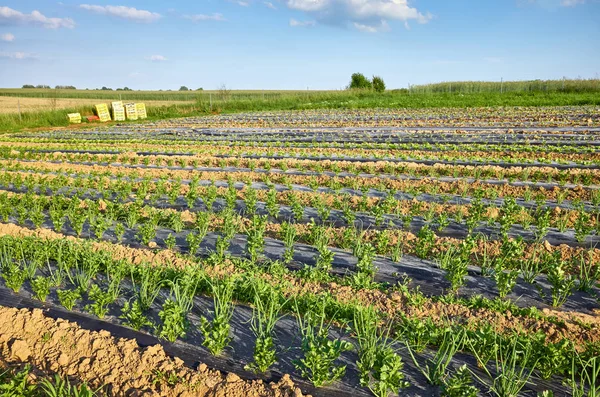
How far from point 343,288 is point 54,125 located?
96.6 feet

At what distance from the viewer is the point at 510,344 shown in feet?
11.8

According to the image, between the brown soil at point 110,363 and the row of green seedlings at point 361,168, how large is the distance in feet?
23.8

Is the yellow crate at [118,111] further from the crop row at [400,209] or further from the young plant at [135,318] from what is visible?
the young plant at [135,318]

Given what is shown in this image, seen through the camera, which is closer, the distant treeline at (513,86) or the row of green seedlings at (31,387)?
the row of green seedlings at (31,387)

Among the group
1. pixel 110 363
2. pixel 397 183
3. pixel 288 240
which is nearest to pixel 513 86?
pixel 397 183

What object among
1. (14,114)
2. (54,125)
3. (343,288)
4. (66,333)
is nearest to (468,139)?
(343,288)

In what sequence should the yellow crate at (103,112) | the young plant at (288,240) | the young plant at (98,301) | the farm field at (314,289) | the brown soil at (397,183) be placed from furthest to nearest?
1. the yellow crate at (103,112)
2. the brown soil at (397,183)
3. the young plant at (288,240)
4. the young plant at (98,301)
5. the farm field at (314,289)

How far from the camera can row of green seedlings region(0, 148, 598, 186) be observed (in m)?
9.59

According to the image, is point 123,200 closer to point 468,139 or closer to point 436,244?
point 436,244

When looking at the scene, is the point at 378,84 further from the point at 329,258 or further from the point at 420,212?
the point at 329,258

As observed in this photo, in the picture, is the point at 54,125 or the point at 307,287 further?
the point at 54,125

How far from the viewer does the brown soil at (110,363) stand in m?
3.37

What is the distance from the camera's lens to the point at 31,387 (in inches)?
129

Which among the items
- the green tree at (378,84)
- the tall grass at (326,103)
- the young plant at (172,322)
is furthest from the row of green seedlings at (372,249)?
the green tree at (378,84)
